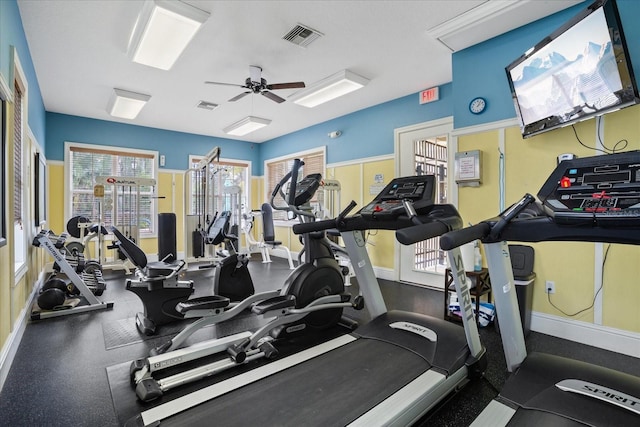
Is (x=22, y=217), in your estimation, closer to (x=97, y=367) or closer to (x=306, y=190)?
(x=97, y=367)

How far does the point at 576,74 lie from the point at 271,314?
2.91 m

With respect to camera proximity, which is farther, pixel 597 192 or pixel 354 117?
pixel 354 117

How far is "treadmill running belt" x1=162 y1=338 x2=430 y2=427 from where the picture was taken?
145 centimetres

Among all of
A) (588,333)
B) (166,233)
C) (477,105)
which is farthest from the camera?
(166,233)

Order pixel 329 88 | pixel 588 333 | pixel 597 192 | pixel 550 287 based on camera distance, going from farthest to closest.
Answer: pixel 329 88 → pixel 550 287 → pixel 588 333 → pixel 597 192

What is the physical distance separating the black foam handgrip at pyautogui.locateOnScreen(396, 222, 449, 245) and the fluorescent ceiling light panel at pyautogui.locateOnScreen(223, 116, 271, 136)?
4.90 metres

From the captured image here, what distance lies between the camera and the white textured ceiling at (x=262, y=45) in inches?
110

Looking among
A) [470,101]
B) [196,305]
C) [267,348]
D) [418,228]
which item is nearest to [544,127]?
[470,101]

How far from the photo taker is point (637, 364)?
7.57 ft

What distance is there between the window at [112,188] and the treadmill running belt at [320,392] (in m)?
4.97

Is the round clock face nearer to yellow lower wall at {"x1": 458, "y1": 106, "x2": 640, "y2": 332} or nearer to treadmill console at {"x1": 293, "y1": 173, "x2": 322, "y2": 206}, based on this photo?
yellow lower wall at {"x1": 458, "y1": 106, "x2": 640, "y2": 332}

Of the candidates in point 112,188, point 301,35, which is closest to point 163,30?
point 301,35

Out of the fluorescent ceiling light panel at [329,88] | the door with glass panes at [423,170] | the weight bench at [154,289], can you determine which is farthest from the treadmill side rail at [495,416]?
the fluorescent ceiling light panel at [329,88]

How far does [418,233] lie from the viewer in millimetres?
1427
